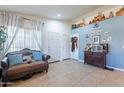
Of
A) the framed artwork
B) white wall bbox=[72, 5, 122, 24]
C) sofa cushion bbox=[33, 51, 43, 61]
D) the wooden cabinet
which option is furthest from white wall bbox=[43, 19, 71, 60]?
the framed artwork

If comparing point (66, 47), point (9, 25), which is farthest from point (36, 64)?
point (66, 47)

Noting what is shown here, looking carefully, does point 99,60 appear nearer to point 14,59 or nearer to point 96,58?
A: point 96,58

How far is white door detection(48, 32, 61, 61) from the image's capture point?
20.7 feet

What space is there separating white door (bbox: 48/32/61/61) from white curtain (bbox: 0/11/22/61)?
75.8 inches

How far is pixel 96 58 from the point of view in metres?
4.95

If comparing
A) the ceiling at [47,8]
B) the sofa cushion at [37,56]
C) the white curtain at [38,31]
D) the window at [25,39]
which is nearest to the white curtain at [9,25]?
the window at [25,39]

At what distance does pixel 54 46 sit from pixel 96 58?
262 centimetres

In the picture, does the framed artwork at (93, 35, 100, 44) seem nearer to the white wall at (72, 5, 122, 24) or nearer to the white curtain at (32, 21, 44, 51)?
the white wall at (72, 5, 122, 24)

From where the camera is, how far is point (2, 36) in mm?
4223

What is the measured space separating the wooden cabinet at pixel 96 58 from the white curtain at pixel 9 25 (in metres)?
3.65

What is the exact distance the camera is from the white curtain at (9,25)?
4609 mm

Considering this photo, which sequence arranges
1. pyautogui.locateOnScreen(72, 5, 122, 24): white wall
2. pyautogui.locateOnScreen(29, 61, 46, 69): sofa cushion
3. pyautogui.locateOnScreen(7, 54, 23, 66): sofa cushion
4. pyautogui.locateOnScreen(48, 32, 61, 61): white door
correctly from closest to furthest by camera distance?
pyautogui.locateOnScreen(7, 54, 23, 66): sofa cushion, pyautogui.locateOnScreen(29, 61, 46, 69): sofa cushion, pyautogui.locateOnScreen(72, 5, 122, 24): white wall, pyautogui.locateOnScreen(48, 32, 61, 61): white door

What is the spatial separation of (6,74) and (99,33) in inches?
164
